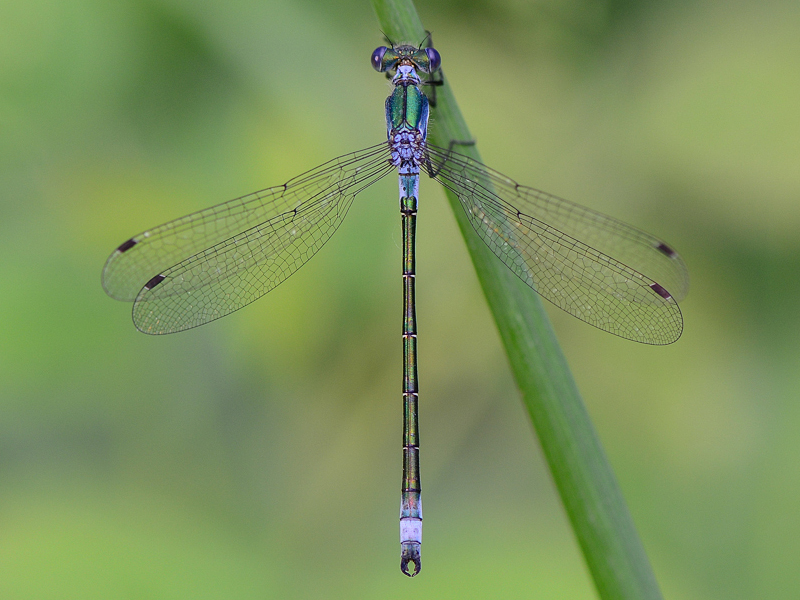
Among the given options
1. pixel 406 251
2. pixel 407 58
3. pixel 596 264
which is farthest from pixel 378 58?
pixel 596 264

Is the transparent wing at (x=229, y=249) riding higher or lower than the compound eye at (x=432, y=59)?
lower

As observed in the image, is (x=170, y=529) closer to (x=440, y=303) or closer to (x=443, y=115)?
(x=440, y=303)

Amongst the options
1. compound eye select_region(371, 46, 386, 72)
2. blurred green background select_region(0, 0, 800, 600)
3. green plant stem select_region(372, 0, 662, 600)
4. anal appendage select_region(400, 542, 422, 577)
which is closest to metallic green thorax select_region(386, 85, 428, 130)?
compound eye select_region(371, 46, 386, 72)

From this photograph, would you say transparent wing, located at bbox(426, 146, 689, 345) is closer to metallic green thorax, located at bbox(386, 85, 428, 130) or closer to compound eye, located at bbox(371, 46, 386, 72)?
metallic green thorax, located at bbox(386, 85, 428, 130)

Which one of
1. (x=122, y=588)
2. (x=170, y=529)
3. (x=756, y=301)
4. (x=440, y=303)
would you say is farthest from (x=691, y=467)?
(x=122, y=588)

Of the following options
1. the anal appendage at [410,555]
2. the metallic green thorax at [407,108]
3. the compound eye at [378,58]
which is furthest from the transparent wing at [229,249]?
the anal appendage at [410,555]

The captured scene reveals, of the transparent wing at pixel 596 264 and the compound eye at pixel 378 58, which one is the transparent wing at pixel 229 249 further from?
the transparent wing at pixel 596 264

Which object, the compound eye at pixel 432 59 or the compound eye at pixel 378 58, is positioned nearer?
the compound eye at pixel 432 59
